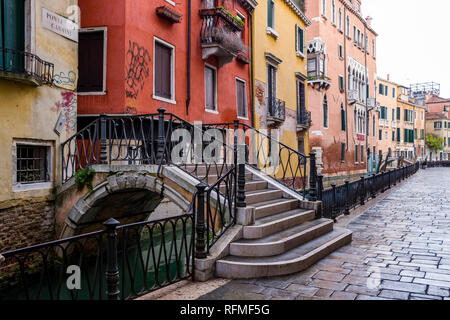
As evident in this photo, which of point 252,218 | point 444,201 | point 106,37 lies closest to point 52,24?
point 106,37

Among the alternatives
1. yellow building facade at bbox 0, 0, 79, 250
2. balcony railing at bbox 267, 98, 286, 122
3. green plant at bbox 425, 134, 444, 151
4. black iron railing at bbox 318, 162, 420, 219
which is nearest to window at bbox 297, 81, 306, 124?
balcony railing at bbox 267, 98, 286, 122

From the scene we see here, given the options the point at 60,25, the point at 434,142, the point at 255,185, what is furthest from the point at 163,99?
the point at 434,142

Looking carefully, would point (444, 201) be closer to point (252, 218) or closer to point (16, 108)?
point (252, 218)

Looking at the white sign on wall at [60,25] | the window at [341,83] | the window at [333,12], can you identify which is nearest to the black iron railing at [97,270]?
the white sign on wall at [60,25]

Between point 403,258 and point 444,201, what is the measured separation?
9653 mm

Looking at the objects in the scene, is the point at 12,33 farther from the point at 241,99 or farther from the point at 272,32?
the point at 272,32

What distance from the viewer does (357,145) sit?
33.6 meters

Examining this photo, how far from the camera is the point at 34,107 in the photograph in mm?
8008

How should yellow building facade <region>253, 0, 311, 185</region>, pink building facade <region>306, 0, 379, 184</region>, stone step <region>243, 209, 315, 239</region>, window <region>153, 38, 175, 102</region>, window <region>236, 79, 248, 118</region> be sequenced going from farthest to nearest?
pink building facade <region>306, 0, 379, 184</region>
yellow building facade <region>253, 0, 311, 185</region>
window <region>236, 79, 248, 118</region>
window <region>153, 38, 175, 102</region>
stone step <region>243, 209, 315, 239</region>

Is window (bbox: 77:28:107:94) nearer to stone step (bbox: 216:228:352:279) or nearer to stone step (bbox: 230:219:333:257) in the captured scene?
stone step (bbox: 230:219:333:257)

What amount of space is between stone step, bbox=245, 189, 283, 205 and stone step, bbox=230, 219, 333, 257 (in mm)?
1013

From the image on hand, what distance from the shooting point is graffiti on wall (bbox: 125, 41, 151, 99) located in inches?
369

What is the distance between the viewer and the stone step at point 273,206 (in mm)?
7097

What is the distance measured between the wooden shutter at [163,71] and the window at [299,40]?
35.8 feet
